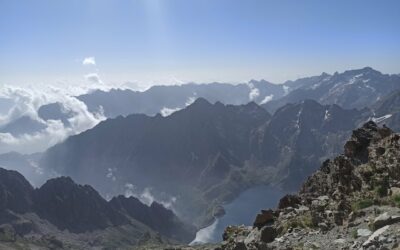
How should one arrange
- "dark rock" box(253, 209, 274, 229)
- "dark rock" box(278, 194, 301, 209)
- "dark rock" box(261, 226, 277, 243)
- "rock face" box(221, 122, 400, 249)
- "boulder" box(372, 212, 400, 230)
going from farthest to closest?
"dark rock" box(278, 194, 301, 209), "dark rock" box(253, 209, 274, 229), "dark rock" box(261, 226, 277, 243), "rock face" box(221, 122, 400, 249), "boulder" box(372, 212, 400, 230)

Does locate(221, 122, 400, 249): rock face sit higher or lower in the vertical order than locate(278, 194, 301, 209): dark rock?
lower

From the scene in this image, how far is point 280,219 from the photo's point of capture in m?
37.3

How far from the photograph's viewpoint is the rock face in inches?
1034

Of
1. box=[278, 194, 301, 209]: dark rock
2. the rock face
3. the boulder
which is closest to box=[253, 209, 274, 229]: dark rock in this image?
the rock face

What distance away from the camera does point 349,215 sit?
31453 millimetres

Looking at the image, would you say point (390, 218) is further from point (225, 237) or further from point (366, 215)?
point (225, 237)

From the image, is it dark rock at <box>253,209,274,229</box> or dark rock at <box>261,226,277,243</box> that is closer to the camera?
dark rock at <box>261,226,277,243</box>

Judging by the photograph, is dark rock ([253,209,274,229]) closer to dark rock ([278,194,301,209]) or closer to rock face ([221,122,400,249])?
rock face ([221,122,400,249])

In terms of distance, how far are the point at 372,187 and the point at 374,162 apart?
17.3 feet

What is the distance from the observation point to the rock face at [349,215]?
86.2 feet

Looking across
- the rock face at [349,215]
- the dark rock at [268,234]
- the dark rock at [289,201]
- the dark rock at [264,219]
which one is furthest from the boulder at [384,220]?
the dark rock at [289,201]

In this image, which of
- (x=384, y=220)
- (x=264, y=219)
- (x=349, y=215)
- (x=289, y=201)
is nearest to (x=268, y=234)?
(x=349, y=215)

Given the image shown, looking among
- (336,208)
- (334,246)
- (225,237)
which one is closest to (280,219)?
(336,208)

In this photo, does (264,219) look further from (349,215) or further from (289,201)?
(349,215)
